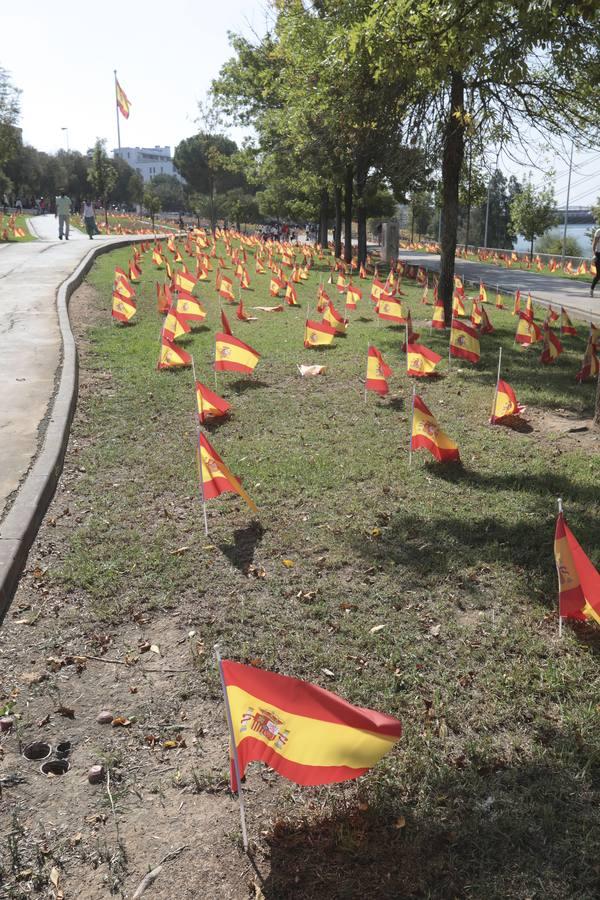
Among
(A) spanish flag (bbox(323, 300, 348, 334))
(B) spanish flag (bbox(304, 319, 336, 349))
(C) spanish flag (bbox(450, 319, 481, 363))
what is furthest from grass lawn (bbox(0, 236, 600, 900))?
(A) spanish flag (bbox(323, 300, 348, 334))

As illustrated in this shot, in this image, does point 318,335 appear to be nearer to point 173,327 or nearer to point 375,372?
point 173,327

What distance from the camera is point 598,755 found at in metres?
3.01

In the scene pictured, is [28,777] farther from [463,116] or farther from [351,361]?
[463,116]

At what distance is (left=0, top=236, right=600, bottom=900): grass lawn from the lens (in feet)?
8.66

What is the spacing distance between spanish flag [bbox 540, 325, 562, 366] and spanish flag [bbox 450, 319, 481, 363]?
1266mm

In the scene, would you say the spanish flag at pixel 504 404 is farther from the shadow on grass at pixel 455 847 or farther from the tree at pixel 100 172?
the tree at pixel 100 172

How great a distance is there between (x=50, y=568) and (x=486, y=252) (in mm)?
39514

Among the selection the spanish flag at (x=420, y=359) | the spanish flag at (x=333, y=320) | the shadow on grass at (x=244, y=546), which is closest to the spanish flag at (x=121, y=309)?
the spanish flag at (x=333, y=320)

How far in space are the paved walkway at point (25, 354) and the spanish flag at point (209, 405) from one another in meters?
1.59

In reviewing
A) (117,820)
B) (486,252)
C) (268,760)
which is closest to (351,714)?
(268,760)

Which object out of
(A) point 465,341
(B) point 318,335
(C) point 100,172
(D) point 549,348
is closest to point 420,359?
(A) point 465,341

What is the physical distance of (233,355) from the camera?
859cm

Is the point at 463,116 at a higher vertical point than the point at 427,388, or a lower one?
higher

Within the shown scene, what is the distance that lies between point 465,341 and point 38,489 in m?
6.01
